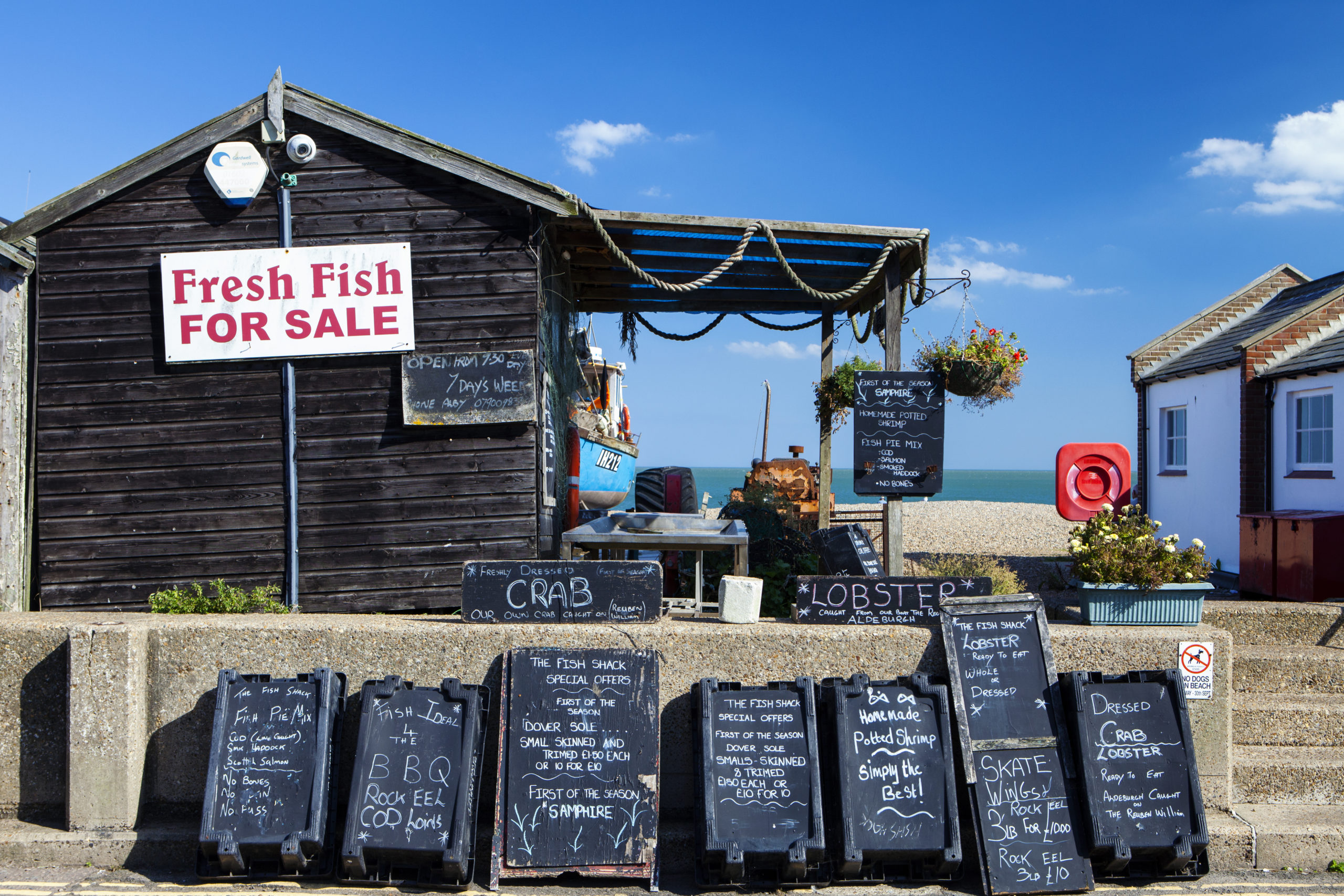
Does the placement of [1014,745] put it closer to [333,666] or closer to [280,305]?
[333,666]

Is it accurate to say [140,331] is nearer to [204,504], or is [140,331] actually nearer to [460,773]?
[204,504]

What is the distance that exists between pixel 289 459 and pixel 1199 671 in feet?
21.0

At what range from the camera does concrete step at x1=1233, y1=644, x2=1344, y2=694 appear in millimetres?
5449

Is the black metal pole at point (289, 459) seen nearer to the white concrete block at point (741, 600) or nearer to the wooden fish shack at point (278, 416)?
the wooden fish shack at point (278, 416)

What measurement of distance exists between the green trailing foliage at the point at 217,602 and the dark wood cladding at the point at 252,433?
15.8 inches

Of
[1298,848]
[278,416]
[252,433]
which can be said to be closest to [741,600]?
[1298,848]

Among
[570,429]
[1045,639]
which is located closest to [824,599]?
[1045,639]

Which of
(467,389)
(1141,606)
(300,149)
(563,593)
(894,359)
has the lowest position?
(1141,606)

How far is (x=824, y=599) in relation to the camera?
4.70 m

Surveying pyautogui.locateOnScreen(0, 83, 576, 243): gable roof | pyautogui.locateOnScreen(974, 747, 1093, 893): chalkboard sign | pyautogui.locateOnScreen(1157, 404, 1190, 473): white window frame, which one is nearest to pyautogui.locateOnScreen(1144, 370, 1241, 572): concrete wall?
pyautogui.locateOnScreen(1157, 404, 1190, 473): white window frame

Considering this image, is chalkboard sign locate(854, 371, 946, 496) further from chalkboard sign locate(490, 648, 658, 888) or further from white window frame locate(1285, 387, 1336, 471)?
white window frame locate(1285, 387, 1336, 471)

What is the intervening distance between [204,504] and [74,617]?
128 centimetres

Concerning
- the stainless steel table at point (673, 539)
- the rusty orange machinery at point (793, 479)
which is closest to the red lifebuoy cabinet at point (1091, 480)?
the stainless steel table at point (673, 539)

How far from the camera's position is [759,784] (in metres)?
4.08
